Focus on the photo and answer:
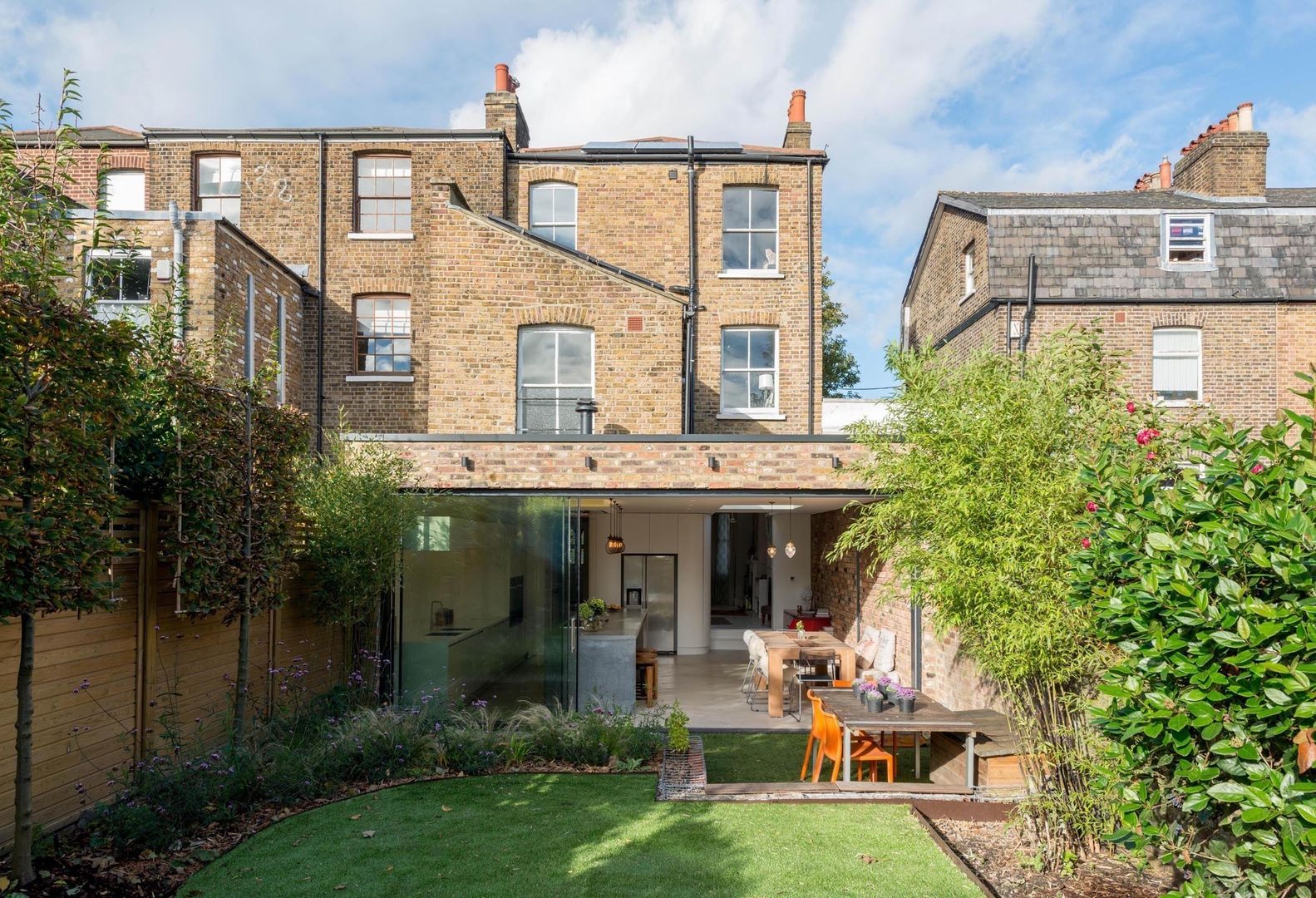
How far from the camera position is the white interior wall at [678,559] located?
667 inches

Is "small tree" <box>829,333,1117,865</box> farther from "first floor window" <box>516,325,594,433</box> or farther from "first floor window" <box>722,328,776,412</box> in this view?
A: "first floor window" <box>722,328,776,412</box>

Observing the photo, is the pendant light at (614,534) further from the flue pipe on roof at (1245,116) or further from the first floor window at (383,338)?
the flue pipe on roof at (1245,116)

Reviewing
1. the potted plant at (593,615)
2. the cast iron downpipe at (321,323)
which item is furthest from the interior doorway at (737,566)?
the cast iron downpipe at (321,323)

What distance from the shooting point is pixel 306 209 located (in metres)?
14.7

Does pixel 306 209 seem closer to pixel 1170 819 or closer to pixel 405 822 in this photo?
pixel 405 822

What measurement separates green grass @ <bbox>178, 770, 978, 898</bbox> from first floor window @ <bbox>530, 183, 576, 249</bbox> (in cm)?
1076

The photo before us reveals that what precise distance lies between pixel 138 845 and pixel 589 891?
2.94 m

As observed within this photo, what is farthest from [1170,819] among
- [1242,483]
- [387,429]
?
[387,429]

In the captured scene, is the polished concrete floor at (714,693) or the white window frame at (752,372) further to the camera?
the white window frame at (752,372)

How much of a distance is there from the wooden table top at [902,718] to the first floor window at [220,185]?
1348 cm

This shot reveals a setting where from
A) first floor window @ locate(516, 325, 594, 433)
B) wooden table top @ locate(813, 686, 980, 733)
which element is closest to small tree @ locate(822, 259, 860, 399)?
first floor window @ locate(516, 325, 594, 433)

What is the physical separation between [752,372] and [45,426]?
11.7 metres

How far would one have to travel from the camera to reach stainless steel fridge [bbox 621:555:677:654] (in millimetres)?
16938

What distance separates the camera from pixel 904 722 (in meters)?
7.00
